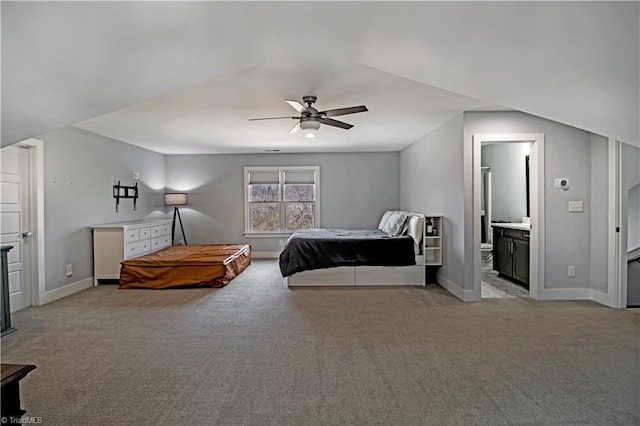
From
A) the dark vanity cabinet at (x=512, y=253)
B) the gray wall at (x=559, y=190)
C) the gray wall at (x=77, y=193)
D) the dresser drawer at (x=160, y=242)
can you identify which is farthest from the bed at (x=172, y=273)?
the dark vanity cabinet at (x=512, y=253)

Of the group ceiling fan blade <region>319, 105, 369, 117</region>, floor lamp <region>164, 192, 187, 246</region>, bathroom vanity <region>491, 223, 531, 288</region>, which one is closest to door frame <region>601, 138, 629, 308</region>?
bathroom vanity <region>491, 223, 531, 288</region>

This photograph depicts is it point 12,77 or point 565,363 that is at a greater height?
point 12,77

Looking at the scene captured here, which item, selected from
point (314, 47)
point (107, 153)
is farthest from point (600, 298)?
point (107, 153)

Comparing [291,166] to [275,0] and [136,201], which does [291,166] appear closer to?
[136,201]

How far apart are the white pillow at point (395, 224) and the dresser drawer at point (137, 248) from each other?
407cm

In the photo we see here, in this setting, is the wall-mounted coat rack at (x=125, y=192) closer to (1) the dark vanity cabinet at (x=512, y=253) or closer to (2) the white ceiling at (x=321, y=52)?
(2) the white ceiling at (x=321, y=52)

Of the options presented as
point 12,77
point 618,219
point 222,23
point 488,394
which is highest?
point 222,23

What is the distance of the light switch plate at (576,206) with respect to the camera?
15.1ft

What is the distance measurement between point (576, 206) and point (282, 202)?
5.45 m

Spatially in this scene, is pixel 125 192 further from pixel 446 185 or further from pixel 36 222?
pixel 446 185

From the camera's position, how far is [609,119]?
2.49 meters

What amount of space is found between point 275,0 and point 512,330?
3.32 meters

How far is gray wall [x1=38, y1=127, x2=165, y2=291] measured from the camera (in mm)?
4836

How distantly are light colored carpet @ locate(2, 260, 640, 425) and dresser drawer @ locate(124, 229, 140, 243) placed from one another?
1364 mm
